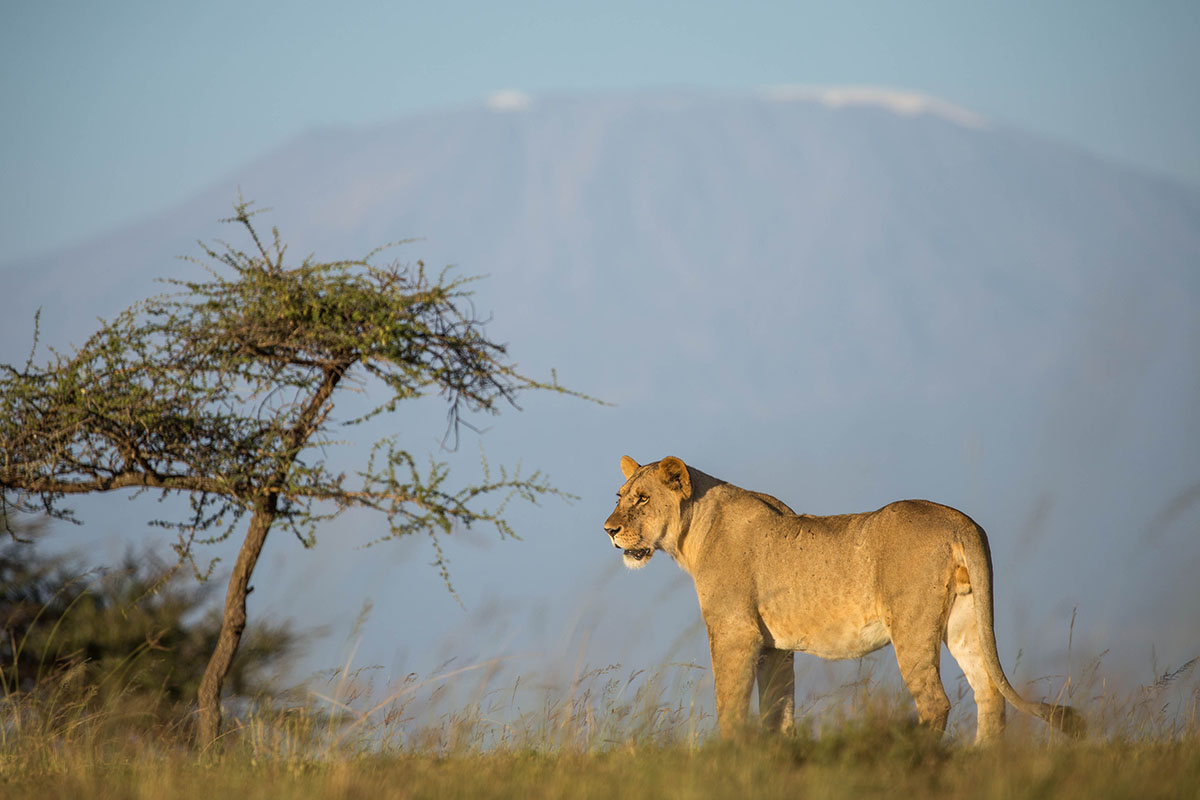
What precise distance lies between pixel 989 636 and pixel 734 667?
182 centimetres

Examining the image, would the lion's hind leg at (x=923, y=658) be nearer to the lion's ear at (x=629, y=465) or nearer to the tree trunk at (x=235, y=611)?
the lion's ear at (x=629, y=465)

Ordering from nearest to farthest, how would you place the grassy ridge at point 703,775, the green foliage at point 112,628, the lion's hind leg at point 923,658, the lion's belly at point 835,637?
the grassy ridge at point 703,775
the lion's hind leg at point 923,658
the lion's belly at point 835,637
the green foliage at point 112,628

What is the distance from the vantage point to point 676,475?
9195 millimetres

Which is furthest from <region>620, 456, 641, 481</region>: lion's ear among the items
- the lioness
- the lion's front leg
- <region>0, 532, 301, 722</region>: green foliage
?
<region>0, 532, 301, 722</region>: green foliage

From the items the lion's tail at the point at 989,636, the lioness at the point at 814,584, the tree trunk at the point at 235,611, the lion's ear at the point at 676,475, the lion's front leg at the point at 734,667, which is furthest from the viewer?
the tree trunk at the point at 235,611

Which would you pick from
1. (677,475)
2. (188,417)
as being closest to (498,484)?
(677,475)

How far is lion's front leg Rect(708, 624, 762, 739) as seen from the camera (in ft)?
27.4

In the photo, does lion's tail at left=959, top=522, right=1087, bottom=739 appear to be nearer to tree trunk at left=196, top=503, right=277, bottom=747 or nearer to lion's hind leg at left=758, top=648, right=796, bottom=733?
lion's hind leg at left=758, top=648, right=796, bottom=733

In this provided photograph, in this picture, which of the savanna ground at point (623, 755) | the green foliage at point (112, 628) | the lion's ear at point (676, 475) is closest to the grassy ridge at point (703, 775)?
the savanna ground at point (623, 755)

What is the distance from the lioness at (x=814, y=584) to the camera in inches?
307

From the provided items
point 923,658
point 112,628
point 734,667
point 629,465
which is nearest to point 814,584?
point 734,667

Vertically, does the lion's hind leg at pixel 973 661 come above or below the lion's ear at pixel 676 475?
below

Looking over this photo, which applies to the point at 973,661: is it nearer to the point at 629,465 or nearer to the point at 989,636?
the point at 989,636

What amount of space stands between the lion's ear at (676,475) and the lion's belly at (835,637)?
4.11ft
